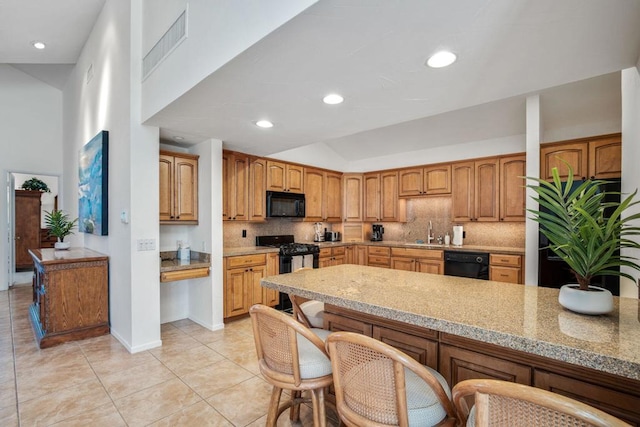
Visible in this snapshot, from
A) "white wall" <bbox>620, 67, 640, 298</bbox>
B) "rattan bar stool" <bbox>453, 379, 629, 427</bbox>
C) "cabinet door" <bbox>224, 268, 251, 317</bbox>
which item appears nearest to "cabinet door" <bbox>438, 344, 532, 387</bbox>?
"rattan bar stool" <bbox>453, 379, 629, 427</bbox>

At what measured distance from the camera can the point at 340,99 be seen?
7.89 feet

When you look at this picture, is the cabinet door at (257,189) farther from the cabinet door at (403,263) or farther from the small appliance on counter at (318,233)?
the cabinet door at (403,263)

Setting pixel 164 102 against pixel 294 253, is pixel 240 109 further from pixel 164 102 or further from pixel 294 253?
pixel 294 253

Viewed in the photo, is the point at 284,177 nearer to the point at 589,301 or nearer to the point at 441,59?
the point at 441,59

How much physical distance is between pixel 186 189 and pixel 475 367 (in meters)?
3.54

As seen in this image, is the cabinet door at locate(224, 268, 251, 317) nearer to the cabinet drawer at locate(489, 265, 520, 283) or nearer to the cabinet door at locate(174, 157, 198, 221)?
the cabinet door at locate(174, 157, 198, 221)

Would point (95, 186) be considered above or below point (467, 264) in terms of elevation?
above

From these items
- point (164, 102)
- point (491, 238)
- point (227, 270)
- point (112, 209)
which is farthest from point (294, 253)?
point (491, 238)

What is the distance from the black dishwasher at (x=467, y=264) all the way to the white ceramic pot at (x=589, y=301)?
A: 314 centimetres

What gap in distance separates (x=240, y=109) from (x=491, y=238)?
13.4 ft

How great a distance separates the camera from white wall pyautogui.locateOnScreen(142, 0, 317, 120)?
1.57 m

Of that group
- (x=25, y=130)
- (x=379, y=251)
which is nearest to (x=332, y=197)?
(x=379, y=251)

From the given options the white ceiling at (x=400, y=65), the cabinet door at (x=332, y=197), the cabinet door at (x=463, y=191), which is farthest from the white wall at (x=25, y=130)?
the cabinet door at (x=463, y=191)

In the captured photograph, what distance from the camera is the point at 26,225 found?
22.6 feet
